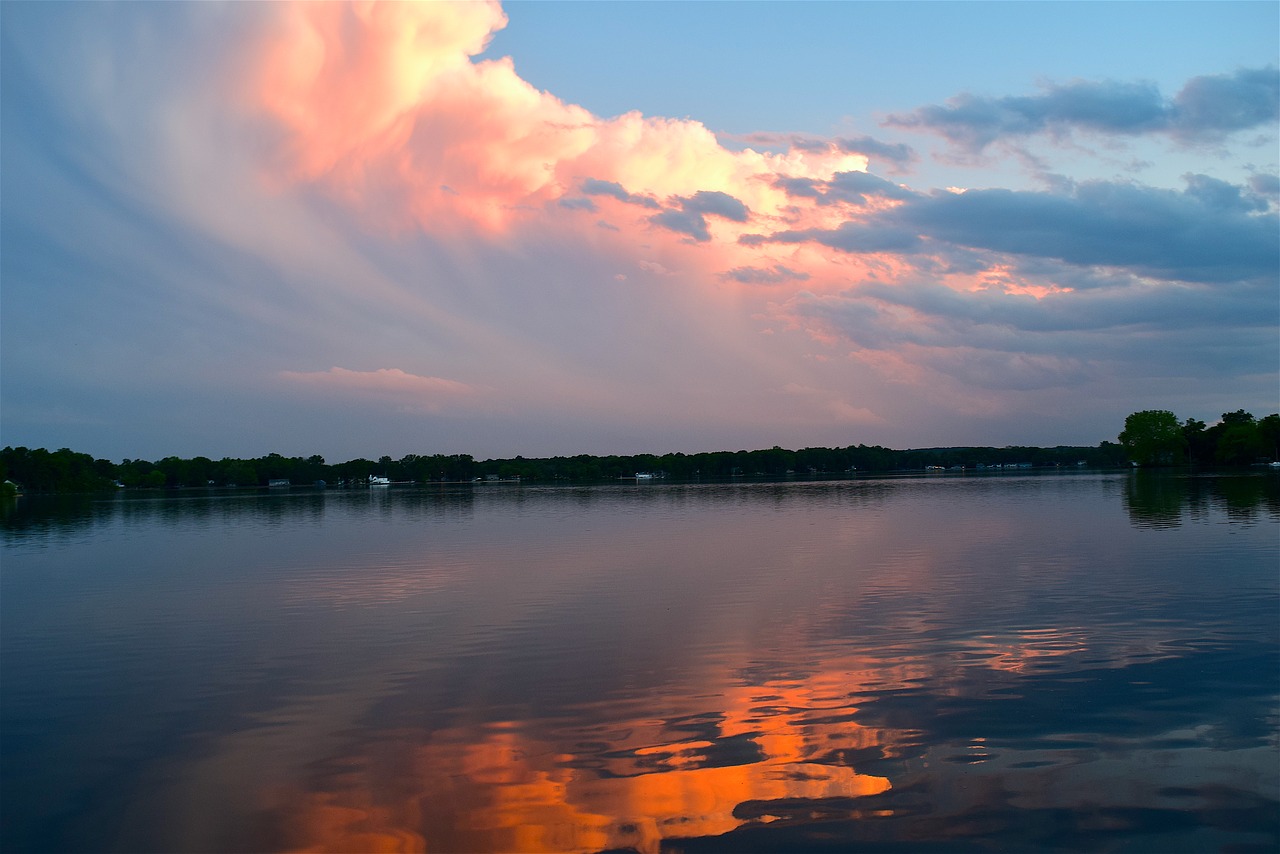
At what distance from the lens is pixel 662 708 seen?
530 inches

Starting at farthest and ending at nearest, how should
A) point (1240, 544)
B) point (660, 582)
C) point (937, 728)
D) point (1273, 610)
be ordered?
point (1240, 544)
point (660, 582)
point (1273, 610)
point (937, 728)

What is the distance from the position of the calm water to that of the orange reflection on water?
0.04 meters

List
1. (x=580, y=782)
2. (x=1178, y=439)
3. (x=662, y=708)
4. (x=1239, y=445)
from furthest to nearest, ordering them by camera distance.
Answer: (x=1178, y=439)
(x=1239, y=445)
(x=662, y=708)
(x=580, y=782)

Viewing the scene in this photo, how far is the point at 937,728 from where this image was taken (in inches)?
470

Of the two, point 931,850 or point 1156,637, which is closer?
point 931,850

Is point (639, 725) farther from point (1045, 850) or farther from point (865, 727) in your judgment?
point (1045, 850)

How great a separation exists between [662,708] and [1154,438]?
19245 centimetres

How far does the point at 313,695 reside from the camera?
49.2 ft

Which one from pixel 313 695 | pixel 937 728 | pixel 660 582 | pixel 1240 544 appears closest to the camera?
pixel 937 728

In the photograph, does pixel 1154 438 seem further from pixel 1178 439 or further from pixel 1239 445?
pixel 1239 445

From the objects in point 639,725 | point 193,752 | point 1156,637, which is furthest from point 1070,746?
point 193,752

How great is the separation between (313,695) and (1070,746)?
443 inches

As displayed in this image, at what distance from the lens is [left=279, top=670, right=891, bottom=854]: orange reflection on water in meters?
9.27

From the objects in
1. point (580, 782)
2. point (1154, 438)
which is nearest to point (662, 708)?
point (580, 782)
